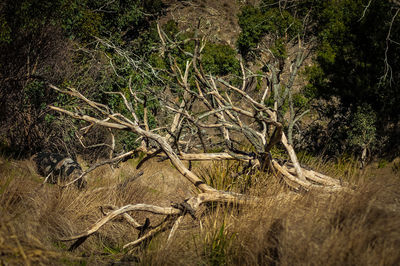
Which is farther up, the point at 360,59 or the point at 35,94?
the point at 360,59

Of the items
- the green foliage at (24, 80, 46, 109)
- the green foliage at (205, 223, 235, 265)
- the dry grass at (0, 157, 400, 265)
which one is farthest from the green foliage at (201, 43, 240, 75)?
the green foliage at (205, 223, 235, 265)

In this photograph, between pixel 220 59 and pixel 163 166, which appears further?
pixel 220 59

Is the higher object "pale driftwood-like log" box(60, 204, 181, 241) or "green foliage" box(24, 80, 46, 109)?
"pale driftwood-like log" box(60, 204, 181, 241)

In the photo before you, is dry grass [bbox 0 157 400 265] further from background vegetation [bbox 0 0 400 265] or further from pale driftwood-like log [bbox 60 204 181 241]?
pale driftwood-like log [bbox 60 204 181 241]

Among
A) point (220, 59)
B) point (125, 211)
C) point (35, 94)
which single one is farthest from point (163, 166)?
point (220, 59)

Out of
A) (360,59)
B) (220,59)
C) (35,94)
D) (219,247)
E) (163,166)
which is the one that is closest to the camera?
(219,247)

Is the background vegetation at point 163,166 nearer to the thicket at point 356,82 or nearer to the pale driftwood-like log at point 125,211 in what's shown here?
the thicket at point 356,82

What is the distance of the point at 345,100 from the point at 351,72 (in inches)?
65.1


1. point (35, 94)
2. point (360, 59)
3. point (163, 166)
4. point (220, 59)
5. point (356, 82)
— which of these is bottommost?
point (163, 166)

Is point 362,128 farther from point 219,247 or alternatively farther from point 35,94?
point 35,94

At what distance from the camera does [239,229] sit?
2.57 m

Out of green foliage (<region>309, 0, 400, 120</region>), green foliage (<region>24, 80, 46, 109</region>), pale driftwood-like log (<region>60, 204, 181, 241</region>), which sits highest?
green foliage (<region>309, 0, 400, 120</region>)

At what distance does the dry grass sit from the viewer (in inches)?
70.2

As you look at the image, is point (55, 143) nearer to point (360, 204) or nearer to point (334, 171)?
point (334, 171)
